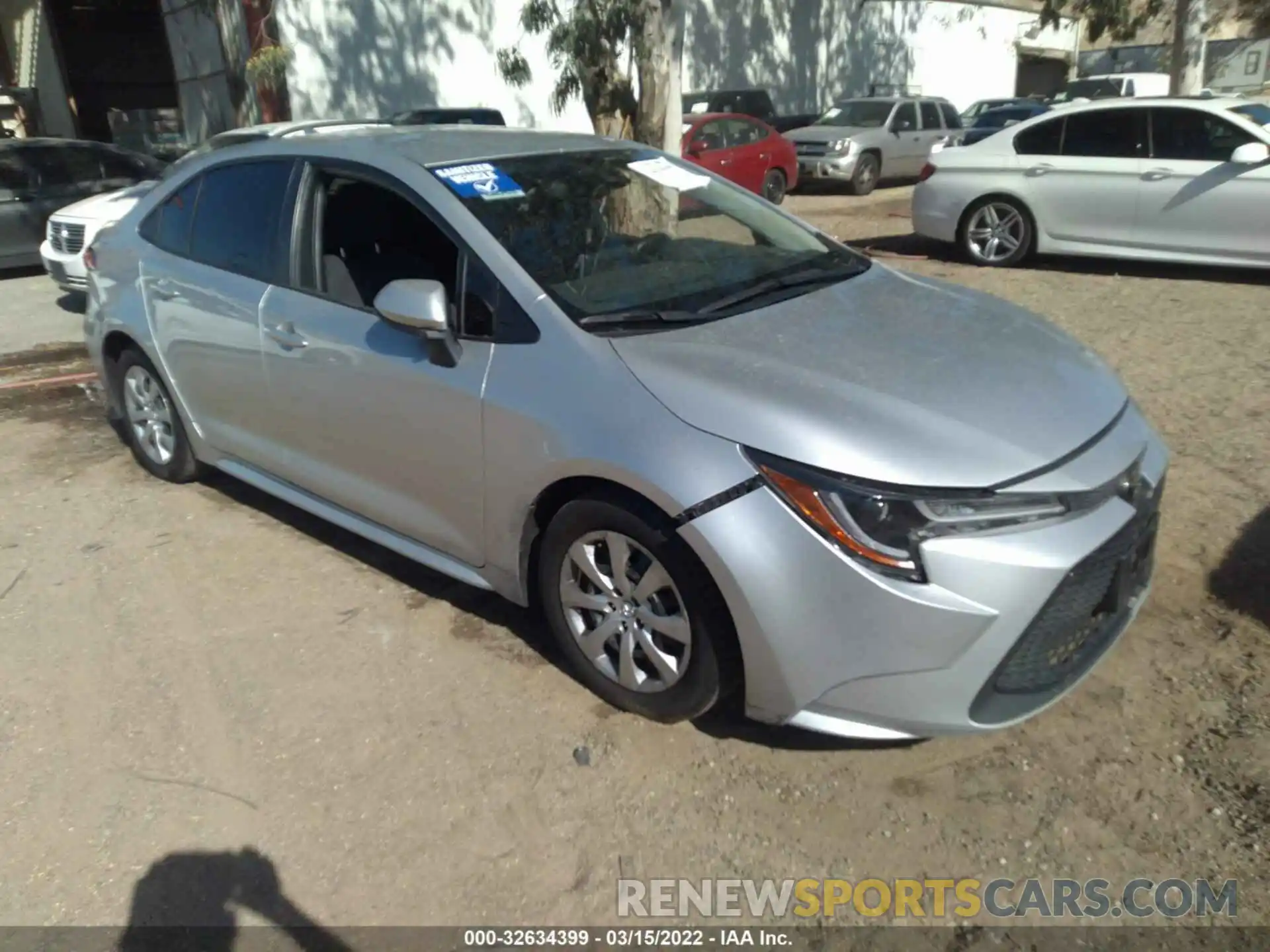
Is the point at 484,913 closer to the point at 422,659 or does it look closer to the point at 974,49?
the point at 422,659

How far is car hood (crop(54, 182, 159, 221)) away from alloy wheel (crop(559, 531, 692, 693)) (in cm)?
775

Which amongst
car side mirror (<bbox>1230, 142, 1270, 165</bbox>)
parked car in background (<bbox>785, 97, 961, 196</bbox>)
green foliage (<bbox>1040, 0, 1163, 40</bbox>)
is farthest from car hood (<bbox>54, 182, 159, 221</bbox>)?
green foliage (<bbox>1040, 0, 1163, 40</bbox>)

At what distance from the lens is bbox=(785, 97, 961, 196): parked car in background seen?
17516mm

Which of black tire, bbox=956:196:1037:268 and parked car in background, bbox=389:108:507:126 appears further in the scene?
parked car in background, bbox=389:108:507:126

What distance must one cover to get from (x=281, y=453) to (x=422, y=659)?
114 centimetres

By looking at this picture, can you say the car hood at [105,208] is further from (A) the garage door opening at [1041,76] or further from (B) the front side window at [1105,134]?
(A) the garage door opening at [1041,76]

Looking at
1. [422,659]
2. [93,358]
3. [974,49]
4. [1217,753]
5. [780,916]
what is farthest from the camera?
[974,49]

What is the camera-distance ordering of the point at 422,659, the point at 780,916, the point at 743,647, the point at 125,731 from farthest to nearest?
the point at 422,659 < the point at 125,731 < the point at 743,647 < the point at 780,916

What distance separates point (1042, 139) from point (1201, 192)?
1.53m

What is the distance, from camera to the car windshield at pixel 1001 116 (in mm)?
20666

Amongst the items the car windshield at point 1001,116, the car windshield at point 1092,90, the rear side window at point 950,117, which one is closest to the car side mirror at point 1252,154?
the rear side window at point 950,117

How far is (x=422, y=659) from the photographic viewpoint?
3.64m

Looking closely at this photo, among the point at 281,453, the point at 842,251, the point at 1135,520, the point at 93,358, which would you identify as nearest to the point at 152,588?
the point at 281,453

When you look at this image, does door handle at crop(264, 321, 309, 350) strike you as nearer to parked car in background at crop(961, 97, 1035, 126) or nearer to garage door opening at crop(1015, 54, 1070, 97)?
parked car in background at crop(961, 97, 1035, 126)
